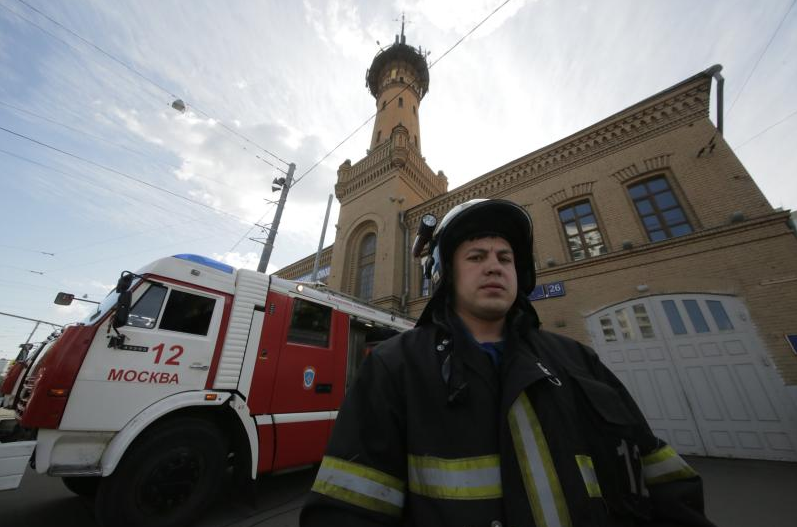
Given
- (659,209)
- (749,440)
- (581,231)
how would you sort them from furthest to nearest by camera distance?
1. (581,231)
2. (659,209)
3. (749,440)

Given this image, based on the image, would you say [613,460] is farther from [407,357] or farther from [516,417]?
[407,357]

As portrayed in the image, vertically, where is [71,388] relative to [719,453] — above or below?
above

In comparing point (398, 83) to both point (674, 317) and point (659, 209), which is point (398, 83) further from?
point (674, 317)

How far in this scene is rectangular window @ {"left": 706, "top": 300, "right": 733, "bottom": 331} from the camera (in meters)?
6.72

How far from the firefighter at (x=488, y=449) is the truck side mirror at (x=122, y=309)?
351 centimetres

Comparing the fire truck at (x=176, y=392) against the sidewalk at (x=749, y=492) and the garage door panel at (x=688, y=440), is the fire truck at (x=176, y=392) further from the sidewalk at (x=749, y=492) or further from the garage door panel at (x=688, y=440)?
the garage door panel at (x=688, y=440)

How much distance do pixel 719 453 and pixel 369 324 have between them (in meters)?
8.06

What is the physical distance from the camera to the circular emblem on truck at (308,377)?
4566mm

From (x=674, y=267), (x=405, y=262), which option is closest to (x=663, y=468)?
(x=674, y=267)

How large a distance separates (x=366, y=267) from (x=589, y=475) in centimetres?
1493

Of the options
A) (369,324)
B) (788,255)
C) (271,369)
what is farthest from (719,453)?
(271,369)

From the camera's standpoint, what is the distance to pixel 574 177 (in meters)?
10.2

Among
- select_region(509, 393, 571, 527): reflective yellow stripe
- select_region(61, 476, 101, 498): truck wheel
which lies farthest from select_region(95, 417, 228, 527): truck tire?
select_region(509, 393, 571, 527): reflective yellow stripe

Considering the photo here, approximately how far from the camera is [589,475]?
3.54 feet
